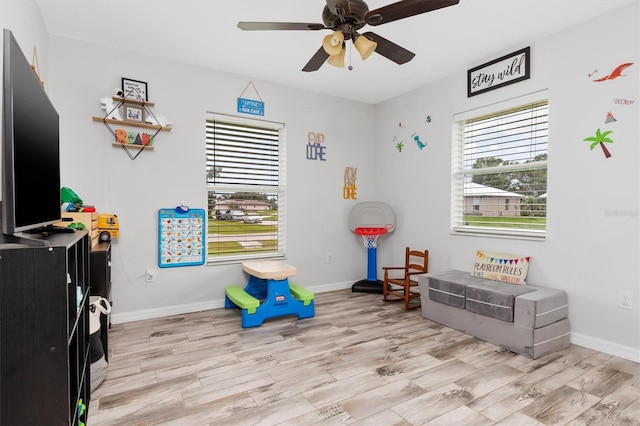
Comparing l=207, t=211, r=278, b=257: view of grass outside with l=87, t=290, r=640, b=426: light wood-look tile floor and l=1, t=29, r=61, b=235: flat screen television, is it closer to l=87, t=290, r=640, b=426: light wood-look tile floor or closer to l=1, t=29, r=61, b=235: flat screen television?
l=87, t=290, r=640, b=426: light wood-look tile floor

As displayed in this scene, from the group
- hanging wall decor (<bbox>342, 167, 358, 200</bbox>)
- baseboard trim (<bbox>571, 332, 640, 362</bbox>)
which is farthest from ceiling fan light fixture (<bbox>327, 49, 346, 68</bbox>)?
baseboard trim (<bbox>571, 332, 640, 362</bbox>)

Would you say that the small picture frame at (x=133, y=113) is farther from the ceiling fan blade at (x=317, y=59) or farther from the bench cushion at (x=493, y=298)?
the bench cushion at (x=493, y=298)

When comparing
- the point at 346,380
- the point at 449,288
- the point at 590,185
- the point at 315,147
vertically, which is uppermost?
the point at 315,147

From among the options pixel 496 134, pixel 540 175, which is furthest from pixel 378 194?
pixel 540 175

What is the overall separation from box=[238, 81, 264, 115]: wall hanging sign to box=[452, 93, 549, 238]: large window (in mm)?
2185

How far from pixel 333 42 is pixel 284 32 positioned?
917mm

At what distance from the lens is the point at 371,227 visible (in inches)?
177

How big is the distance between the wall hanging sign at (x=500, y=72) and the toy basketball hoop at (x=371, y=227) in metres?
1.67

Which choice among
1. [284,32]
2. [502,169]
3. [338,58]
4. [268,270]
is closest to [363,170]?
[502,169]

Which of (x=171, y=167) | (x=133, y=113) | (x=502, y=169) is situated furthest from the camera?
(x=171, y=167)

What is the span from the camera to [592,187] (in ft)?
9.00

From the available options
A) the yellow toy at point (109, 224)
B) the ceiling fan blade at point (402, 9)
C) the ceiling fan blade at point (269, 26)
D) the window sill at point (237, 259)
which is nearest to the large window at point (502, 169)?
the ceiling fan blade at point (402, 9)

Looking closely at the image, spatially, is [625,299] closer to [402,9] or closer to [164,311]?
[402,9]

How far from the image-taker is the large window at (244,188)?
3.86 metres
